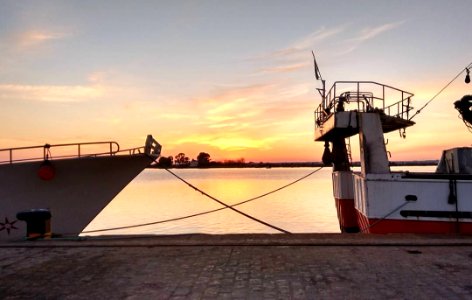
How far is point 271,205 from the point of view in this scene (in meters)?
49.6

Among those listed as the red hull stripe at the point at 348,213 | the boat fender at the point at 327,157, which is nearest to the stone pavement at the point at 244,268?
the red hull stripe at the point at 348,213

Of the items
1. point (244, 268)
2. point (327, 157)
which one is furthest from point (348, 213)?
point (244, 268)

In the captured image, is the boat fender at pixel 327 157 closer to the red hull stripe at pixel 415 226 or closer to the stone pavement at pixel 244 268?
the red hull stripe at pixel 415 226

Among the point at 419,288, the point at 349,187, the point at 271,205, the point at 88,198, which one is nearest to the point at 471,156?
the point at 349,187

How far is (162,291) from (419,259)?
451cm

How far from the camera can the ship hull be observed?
13578mm

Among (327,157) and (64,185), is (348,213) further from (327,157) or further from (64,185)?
(64,185)

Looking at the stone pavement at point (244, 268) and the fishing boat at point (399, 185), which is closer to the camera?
the stone pavement at point (244, 268)

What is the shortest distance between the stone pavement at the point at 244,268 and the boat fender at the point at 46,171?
429 centimetres

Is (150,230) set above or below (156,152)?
below

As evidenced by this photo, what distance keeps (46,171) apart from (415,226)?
11.7 metres

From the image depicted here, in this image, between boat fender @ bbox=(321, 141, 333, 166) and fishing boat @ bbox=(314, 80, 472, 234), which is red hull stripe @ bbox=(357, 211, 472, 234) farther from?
boat fender @ bbox=(321, 141, 333, 166)

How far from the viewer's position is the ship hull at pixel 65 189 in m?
13.6

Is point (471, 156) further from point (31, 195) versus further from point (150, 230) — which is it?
point (150, 230)
